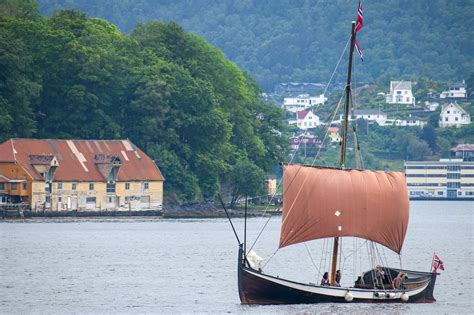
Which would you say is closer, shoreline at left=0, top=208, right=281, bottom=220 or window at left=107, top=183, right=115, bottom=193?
shoreline at left=0, top=208, right=281, bottom=220

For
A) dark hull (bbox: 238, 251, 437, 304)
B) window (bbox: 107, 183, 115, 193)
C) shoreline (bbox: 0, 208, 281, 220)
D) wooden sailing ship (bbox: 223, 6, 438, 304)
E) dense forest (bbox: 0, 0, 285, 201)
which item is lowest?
dark hull (bbox: 238, 251, 437, 304)

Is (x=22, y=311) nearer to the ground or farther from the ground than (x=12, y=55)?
nearer to the ground

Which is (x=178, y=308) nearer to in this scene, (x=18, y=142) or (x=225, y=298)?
(x=225, y=298)

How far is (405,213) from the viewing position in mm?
66938

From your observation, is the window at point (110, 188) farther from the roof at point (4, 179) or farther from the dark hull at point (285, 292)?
the dark hull at point (285, 292)

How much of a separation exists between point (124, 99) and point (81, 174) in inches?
516

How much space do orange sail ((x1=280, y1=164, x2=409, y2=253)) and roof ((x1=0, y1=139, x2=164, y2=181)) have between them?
63.3 meters

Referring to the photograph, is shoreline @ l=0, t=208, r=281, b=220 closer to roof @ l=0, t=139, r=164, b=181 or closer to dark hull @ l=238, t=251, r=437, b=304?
roof @ l=0, t=139, r=164, b=181

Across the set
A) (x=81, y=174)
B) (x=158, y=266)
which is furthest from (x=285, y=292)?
(x=81, y=174)

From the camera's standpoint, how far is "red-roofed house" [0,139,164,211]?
126875 millimetres

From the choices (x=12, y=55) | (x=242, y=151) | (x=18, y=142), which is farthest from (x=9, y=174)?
(x=242, y=151)

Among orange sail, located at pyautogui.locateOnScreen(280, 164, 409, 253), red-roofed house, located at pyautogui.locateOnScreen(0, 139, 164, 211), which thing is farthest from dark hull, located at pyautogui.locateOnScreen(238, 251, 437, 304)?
red-roofed house, located at pyautogui.locateOnScreen(0, 139, 164, 211)

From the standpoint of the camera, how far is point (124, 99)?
143 m

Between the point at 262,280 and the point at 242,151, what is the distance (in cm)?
9320
